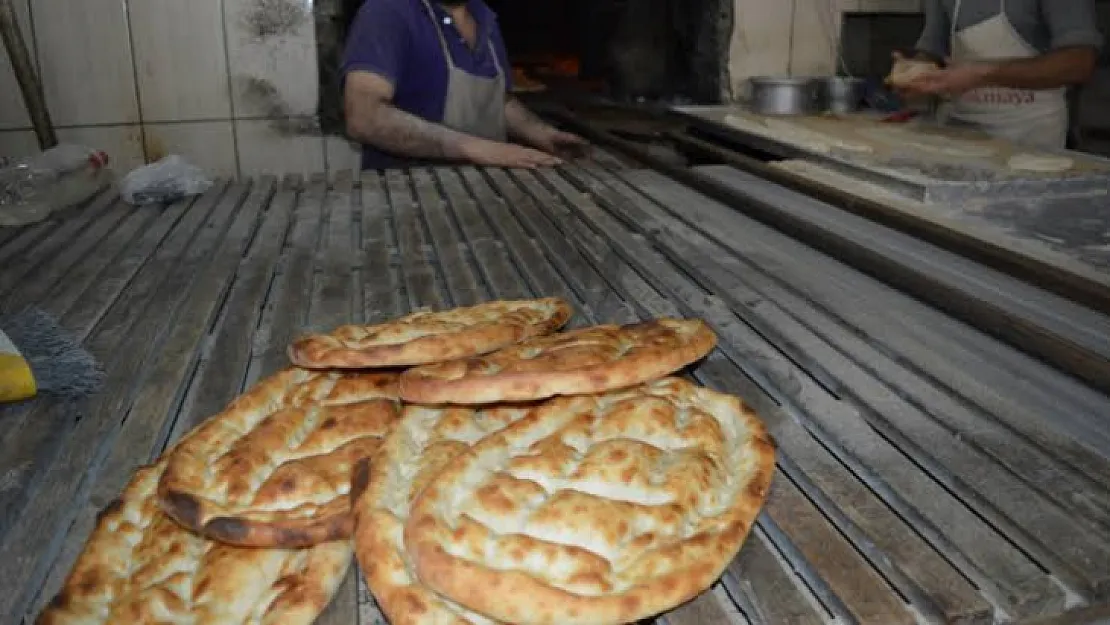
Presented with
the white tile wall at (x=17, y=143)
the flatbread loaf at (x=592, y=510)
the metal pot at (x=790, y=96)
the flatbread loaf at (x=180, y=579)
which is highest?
the metal pot at (x=790, y=96)

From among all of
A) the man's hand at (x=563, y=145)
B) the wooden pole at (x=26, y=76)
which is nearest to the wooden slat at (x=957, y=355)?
the man's hand at (x=563, y=145)

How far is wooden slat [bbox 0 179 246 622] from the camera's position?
1.17 metres

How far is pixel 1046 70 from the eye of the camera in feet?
14.0

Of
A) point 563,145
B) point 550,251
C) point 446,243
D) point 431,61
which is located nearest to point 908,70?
point 563,145

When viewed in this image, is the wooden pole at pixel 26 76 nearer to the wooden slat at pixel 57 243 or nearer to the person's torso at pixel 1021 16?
the wooden slat at pixel 57 243

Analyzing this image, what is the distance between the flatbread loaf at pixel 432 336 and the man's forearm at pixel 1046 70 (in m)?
3.54

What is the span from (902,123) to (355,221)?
3.03m

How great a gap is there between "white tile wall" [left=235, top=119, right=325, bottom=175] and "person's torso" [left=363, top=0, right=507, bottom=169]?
85 cm

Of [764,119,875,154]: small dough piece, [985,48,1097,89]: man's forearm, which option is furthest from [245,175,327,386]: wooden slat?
[985,48,1097,89]: man's forearm

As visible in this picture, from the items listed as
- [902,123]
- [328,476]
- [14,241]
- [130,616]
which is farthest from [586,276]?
[902,123]

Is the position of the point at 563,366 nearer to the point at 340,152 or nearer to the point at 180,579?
the point at 180,579

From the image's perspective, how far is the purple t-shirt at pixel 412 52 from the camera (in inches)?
166

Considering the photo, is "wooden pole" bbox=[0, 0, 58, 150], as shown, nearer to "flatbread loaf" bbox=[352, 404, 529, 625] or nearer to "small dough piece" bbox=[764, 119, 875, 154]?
"small dough piece" bbox=[764, 119, 875, 154]

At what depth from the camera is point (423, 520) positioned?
1099 millimetres
